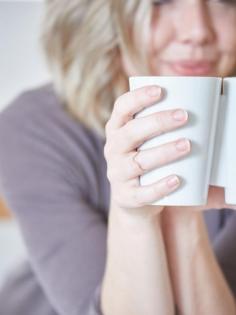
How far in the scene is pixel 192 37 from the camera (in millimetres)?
801

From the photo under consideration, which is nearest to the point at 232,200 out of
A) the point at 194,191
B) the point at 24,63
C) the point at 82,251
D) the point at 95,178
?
the point at 194,191

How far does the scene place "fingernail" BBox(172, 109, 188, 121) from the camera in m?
0.42

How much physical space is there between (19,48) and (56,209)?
0.48m

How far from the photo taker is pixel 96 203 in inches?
36.3

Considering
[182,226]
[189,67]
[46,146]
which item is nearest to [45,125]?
[46,146]

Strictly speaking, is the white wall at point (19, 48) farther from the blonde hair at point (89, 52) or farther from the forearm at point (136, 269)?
the forearm at point (136, 269)

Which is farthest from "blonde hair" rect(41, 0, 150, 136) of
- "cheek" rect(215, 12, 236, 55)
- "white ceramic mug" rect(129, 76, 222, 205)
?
"white ceramic mug" rect(129, 76, 222, 205)

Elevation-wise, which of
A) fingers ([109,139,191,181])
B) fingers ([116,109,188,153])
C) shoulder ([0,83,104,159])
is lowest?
shoulder ([0,83,104,159])

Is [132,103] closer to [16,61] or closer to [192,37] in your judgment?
[192,37]

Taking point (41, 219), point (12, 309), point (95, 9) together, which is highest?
point (95, 9)

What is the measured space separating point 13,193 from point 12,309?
180mm

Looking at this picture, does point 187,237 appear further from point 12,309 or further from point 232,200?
point 12,309

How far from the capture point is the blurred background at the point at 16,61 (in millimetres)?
1145

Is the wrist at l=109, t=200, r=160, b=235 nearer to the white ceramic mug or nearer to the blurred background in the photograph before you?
the white ceramic mug
